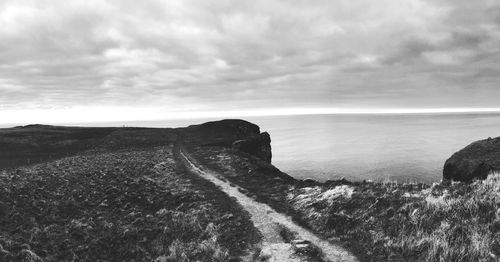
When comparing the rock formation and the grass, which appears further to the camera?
the rock formation

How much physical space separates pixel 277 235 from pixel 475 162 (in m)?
22.2

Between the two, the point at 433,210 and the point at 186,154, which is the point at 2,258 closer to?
the point at 433,210

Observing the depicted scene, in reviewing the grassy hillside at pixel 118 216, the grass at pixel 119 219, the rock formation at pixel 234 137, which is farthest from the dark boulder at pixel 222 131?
the grass at pixel 119 219

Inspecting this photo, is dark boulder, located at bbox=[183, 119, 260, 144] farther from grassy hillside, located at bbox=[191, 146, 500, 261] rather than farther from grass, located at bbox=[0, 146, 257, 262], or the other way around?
grassy hillside, located at bbox=[191, 146, 500, 261]

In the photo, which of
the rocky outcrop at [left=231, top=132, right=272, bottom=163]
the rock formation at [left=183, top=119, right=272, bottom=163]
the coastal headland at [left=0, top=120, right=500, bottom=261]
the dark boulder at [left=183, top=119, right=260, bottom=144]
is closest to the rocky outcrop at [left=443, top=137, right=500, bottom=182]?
the coastal headland at [left=0, top=120, right=500, bottom=261]

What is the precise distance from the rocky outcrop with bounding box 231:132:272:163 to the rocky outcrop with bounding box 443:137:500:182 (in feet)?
98.4

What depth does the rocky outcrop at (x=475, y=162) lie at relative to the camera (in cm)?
2998

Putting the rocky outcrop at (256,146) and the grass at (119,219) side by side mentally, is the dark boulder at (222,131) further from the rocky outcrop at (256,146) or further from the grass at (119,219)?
the grass at (119,219)

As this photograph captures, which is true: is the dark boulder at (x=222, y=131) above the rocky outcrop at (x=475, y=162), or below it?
above

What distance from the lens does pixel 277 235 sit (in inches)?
722

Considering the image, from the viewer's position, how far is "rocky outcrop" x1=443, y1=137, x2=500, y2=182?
29984mm

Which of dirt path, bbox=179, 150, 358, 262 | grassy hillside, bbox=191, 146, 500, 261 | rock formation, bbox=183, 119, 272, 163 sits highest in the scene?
rock formation, bbox=183, 119, 272, 163

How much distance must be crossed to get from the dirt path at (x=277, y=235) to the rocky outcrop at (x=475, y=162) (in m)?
17.5

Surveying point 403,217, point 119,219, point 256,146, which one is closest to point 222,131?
point 256,146
